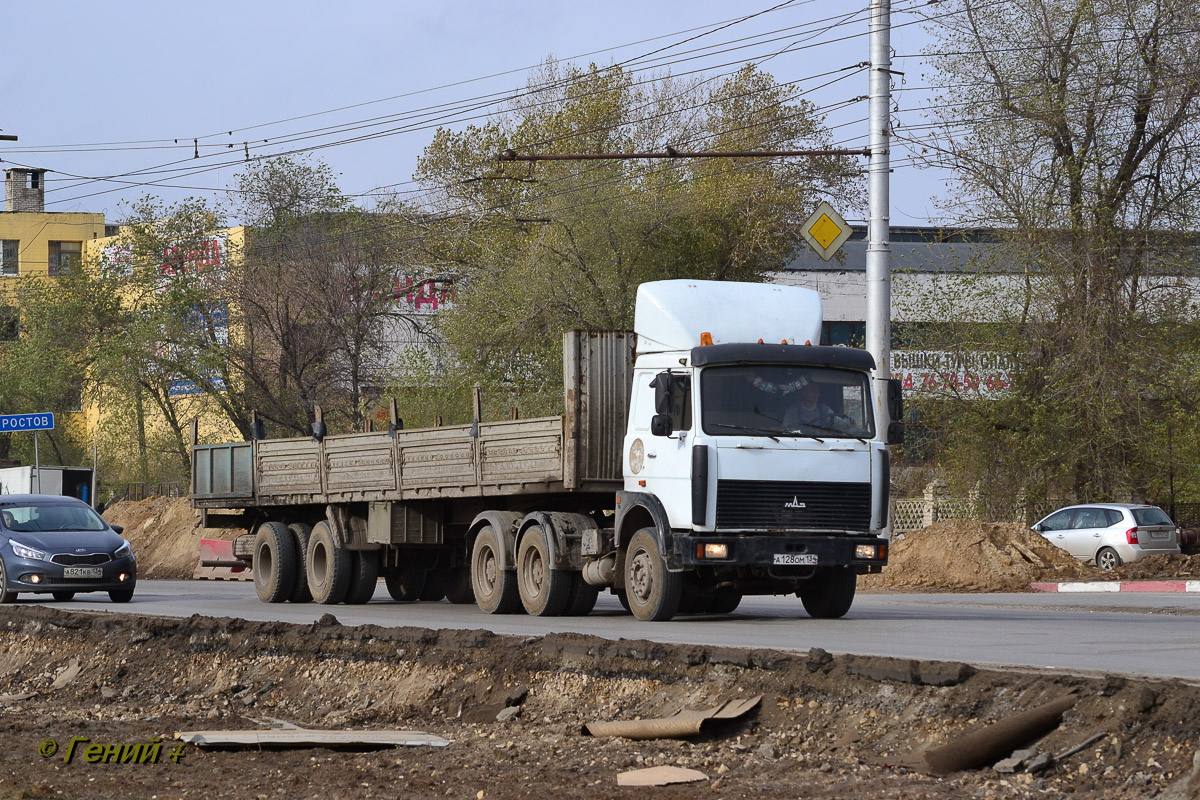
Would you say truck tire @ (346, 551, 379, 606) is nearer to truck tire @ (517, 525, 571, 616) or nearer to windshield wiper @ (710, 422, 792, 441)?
truck tire @ (517, 525, 571, 616)

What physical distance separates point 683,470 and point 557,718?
223 inches

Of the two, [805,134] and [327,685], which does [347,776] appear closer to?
[327,685]

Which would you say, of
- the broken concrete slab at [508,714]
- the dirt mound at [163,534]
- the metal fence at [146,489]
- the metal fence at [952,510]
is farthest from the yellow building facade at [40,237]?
the broken concrete slab at [508,714]

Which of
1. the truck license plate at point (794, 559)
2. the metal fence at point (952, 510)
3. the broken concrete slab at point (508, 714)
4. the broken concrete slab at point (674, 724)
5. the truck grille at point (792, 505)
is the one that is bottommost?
the metal fence at point (952, 510)

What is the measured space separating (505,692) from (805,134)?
43.8 meters

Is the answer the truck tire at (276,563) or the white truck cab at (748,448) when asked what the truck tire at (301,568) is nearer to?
the truck tire at (276,563)

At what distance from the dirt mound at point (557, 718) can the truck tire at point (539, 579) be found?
4.14 metres

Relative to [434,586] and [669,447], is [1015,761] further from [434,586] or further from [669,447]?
[434,586]

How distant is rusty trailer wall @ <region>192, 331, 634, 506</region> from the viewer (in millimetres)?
16188

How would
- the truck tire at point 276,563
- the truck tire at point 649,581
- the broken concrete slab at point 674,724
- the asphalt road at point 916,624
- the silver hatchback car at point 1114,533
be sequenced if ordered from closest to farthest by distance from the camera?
the broken concrete slab at point 674,724, the asphalt road at point 916,624, the truck tire at point 649,581, the truck tire at point 276,563, the silver hatchback car at point 1114,533

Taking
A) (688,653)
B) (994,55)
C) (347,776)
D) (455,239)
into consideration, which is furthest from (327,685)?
(455,239)

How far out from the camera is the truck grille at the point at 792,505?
14859 mm

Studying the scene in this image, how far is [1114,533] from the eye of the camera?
29656mm

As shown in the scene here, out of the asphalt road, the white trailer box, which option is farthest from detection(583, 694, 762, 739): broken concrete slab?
the white trailer box
